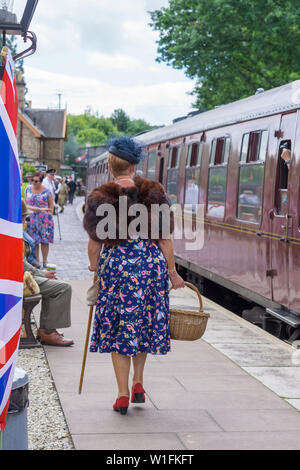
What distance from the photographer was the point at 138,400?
16.8 ft

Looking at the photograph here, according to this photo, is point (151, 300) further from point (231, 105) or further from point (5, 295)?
point (231, 105)

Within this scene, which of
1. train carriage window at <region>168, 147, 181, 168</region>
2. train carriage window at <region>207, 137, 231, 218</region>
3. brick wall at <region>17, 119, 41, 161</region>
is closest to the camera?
train carriage window at <region>207, 137, 231, 218</region>

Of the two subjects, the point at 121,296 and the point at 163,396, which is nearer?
the point at 121,296

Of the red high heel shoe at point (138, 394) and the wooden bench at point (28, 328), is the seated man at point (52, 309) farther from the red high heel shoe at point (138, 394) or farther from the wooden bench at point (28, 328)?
the red high heel shoe at point (138, 394)

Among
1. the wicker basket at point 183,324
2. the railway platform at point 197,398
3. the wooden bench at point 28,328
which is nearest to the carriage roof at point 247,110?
the wicker basket at point 183,324

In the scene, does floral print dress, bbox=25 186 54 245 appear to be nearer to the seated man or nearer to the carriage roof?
the carriage roof

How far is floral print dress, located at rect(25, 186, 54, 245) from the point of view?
42.5 ft

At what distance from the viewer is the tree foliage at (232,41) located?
22.3 m

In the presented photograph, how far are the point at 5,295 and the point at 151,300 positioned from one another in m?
2.03

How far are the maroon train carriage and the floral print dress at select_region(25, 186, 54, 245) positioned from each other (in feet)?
8.01

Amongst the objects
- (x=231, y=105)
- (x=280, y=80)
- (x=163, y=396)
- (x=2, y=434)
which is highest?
(x=280, y=80)

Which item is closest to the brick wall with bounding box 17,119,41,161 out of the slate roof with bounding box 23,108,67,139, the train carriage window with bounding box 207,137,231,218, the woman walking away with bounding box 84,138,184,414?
the slate roof with bounding box 23,108,67,139

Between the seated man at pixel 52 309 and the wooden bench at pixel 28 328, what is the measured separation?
91 mm
